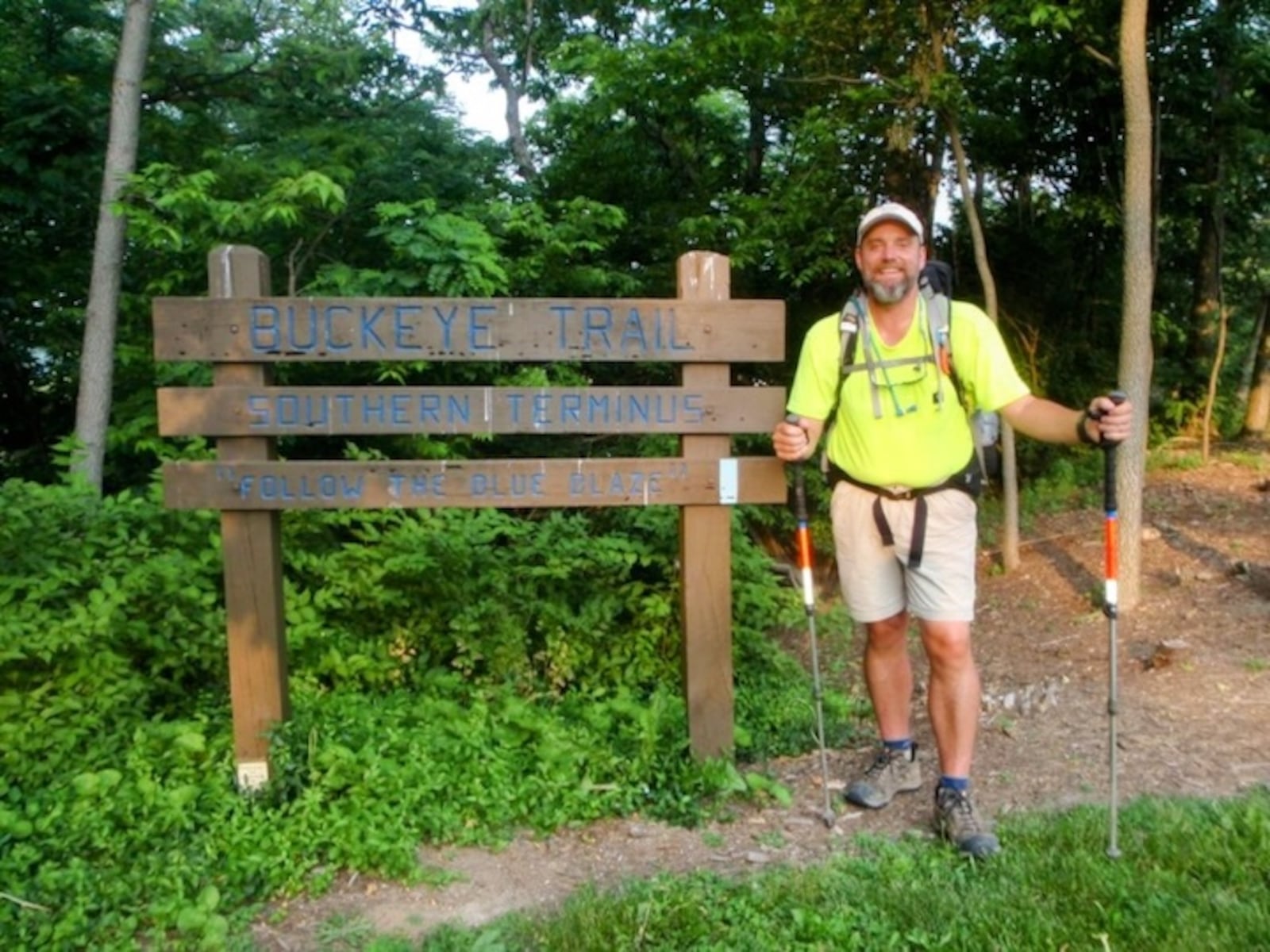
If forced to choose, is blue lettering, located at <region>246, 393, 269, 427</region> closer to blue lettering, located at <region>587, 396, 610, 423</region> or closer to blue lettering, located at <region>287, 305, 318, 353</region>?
blue lettering, located at <region>287, 305, 318, 353</region>

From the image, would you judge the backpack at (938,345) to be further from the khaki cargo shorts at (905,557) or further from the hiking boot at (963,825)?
the hiking boot at (963,825)

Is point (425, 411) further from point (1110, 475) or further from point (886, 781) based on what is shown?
point (1110, 475)

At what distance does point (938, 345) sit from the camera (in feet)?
11.4

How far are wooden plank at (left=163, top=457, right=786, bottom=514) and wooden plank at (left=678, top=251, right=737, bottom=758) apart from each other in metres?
0.07

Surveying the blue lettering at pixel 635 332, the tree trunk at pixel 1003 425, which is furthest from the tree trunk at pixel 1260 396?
the blue lettering at pixel 635 332

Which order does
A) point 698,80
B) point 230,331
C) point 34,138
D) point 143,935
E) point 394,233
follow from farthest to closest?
point 698,80 → point 34,138 → point 394,233 → point 230,331 → point 143,935

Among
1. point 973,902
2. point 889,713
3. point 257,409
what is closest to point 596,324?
point 257,409

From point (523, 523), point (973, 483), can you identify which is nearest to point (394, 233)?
point (523, 523)

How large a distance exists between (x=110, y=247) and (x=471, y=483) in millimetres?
5381

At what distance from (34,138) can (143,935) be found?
7.71 m

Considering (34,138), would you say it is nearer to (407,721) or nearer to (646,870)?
(407,721)

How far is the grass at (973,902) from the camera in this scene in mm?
2766

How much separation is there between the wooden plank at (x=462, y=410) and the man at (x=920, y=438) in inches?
19.7

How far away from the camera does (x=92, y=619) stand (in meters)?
4.29
